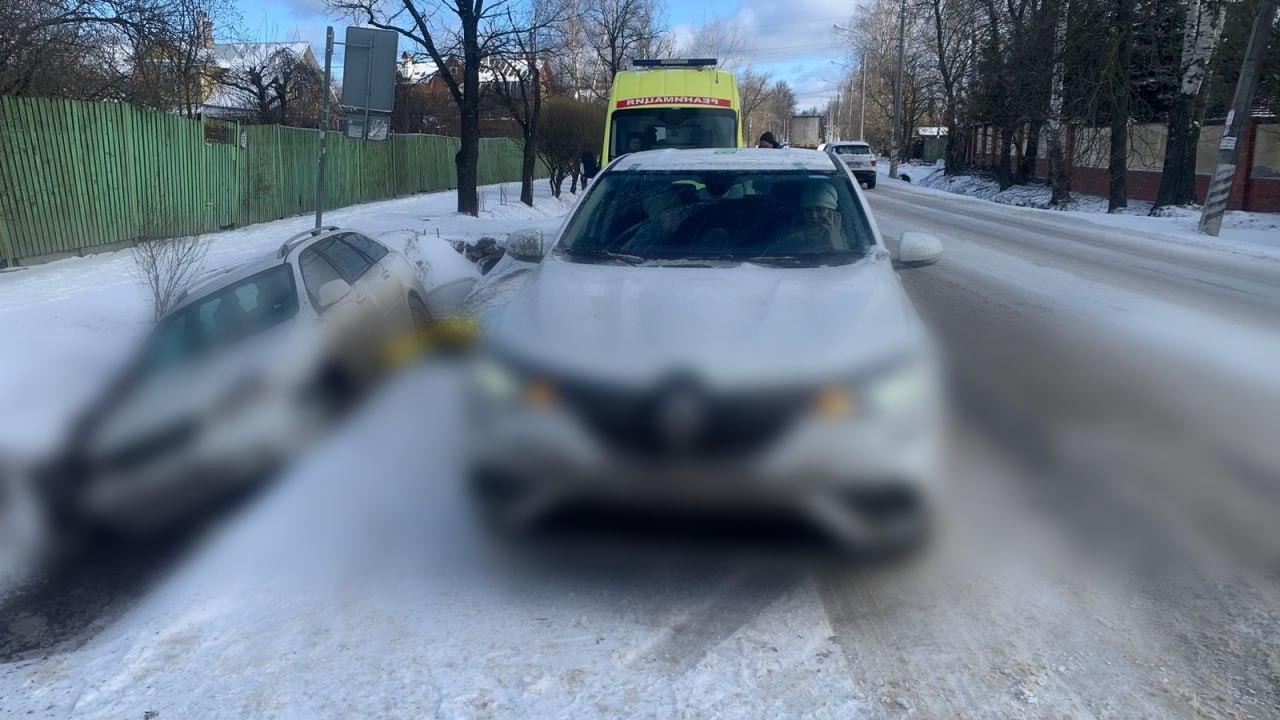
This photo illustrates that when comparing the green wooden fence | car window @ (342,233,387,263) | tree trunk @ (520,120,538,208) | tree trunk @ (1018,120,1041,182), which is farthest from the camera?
tree trunk @ (1018,120,1041,182)

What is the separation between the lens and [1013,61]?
29.4 meters

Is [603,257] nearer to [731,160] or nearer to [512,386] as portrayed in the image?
[731,160]

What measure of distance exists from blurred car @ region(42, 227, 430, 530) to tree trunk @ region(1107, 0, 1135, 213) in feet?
Result: 76.9

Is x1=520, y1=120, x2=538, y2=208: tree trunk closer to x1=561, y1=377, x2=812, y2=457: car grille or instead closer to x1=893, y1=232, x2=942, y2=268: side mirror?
x1=893, y1=232, x2=942, y2=268: side mirror

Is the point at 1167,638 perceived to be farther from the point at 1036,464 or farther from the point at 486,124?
the point at 486,124

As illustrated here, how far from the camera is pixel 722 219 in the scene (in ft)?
17.2

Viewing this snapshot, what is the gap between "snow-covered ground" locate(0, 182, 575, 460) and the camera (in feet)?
20.2

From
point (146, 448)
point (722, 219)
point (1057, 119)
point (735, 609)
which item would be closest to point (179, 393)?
point (146, 448)

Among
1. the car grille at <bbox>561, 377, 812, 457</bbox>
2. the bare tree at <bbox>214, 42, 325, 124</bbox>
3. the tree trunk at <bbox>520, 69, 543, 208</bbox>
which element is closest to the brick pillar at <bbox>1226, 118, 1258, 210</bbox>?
the tree trunk at <bbox>520, 69, 543, 208</bbox>

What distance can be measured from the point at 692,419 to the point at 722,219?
2133 mm

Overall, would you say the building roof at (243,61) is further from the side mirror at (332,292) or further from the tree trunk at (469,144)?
the side mirror at (332,292)

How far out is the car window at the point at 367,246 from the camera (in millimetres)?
7793

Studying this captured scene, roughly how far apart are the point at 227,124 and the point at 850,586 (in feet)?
53.9

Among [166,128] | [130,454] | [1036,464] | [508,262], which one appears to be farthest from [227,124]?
[1036,464]
